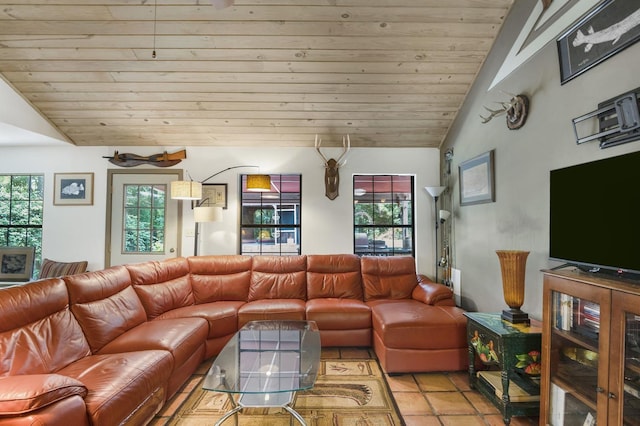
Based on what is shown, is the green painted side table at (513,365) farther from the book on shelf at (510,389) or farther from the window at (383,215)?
the window at (383,215)

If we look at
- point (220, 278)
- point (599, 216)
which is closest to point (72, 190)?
point (220, 278)

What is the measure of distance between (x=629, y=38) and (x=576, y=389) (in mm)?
1882

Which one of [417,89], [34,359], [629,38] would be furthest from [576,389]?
[34,359]

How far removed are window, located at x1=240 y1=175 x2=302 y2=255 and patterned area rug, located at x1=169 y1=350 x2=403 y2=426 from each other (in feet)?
6.82

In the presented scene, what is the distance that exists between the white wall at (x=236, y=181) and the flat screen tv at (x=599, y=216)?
223cm

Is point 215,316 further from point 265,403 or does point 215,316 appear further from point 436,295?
point 436,295

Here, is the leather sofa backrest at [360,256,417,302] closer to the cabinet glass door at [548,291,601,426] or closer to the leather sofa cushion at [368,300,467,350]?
the leather sofa cushion at [368,300,467,350]

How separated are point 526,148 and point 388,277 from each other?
6.37 feet

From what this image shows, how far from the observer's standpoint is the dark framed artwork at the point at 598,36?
1.58m

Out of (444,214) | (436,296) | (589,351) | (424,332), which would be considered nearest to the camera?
(589,351)

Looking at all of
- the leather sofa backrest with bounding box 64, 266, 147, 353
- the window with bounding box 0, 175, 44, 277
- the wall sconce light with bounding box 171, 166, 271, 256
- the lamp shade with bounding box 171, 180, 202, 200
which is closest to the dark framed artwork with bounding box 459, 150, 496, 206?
the wall sconce light with bounding box 171, 166, 271, 256

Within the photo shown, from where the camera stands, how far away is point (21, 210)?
413 cm

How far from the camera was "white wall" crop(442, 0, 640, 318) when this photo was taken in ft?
5.98

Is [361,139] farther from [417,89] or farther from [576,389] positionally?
[576,389]
